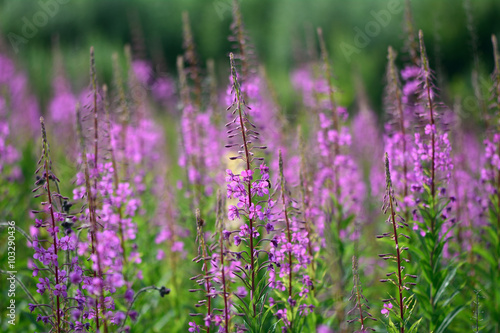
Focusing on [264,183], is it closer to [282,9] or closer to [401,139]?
[401,139]

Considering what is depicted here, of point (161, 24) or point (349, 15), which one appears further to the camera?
point (161, 24)

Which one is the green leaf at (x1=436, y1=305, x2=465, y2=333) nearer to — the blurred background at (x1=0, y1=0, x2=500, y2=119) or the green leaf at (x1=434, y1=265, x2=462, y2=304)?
the green leaf at (x1=434, y1=265, x2=462, y2=304)

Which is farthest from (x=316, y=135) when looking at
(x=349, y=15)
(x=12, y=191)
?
(x=349, y=15)

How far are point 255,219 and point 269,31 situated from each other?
2767 cm

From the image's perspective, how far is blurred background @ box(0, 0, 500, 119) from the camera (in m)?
18.3

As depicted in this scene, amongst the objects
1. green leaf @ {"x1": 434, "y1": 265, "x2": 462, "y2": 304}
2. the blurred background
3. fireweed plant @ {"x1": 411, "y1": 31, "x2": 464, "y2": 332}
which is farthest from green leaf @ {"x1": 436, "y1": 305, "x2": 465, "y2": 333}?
the blurred background

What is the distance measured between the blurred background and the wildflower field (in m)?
11.8

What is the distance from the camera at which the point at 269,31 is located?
29125 mm

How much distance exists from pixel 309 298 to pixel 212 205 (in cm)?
178

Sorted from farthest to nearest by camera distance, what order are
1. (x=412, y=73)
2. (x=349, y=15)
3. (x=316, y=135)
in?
(x=349, y=15) → (x=316, y=135) → (x=412, y=73)

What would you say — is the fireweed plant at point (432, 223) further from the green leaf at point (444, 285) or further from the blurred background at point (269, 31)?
the blurred background at point (269, 31)

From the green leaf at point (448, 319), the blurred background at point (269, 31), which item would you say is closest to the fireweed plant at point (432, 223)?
the green leaf at point (448, 319)

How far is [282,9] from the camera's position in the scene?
27.0 meters

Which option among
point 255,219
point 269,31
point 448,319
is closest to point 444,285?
point 448,319
